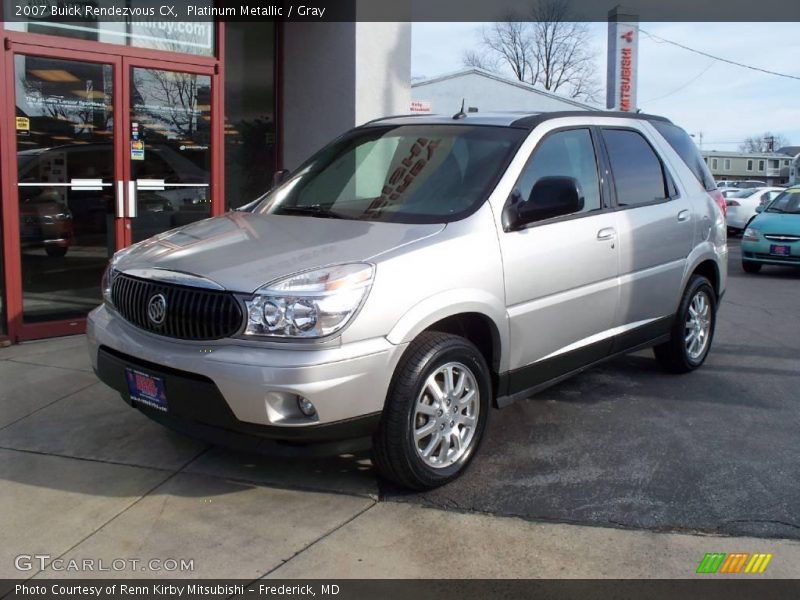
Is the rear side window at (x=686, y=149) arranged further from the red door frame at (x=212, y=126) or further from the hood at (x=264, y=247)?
the red door frame at (x=212, y=126)

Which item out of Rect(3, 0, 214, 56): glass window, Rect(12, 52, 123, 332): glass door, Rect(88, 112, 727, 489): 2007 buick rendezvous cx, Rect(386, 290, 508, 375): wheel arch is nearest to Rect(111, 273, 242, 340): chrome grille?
Rect(88, 112, 727, 489): 2007 buick rendezvous cx

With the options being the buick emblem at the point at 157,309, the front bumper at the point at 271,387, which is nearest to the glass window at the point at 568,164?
the front bumper at the point at 271,387

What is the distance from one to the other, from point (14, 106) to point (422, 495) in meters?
5.03

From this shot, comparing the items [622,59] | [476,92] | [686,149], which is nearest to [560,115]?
[686,149]

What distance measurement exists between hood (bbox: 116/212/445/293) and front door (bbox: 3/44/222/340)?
9.88 feet

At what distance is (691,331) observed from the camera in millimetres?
6105

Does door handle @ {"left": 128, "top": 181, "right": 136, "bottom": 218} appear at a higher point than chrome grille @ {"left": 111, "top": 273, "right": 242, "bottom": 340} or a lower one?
higher

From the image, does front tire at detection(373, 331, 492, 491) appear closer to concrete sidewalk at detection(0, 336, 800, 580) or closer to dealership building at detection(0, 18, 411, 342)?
concrete sidewalk at detection(0, 336, 800, 580)

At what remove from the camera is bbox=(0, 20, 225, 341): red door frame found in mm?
6574

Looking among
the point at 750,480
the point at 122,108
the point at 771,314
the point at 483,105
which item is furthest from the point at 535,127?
the point at 483,105

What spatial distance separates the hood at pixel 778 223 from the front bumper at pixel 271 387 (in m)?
11.1

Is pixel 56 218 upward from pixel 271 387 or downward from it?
upward

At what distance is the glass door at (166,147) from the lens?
7547 millimetres

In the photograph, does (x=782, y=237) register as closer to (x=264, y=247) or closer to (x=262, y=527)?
(x=264, y=247)
